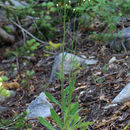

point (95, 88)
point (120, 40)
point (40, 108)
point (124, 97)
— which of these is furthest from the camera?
point (120, 40)

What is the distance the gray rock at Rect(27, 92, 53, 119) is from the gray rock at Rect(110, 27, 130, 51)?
1.66 m

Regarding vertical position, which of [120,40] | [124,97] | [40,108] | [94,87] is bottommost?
[40,108]

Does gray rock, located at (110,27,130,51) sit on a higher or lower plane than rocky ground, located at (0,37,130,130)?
higher

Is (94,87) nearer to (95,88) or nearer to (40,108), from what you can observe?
(95,88)

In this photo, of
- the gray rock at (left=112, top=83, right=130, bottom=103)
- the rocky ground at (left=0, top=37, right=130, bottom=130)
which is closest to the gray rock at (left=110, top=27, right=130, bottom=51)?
the rocky ground at (left=0, top=37, right=130, bottom=130)

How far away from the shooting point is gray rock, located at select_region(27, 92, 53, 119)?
3.05 metres

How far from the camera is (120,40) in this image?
14.1 feet

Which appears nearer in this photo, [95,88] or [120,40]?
[95,88]

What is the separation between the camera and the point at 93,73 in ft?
12.6

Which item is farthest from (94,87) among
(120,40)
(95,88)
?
(120,40)

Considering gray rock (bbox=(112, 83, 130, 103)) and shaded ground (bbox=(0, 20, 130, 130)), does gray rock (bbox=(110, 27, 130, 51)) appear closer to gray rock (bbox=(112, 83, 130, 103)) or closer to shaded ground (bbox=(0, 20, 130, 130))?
shaded ground (bbox=(0, 20, 130, 130))

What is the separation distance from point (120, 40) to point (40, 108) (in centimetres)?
194

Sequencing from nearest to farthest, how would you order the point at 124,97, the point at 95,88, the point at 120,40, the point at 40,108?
the point at 124,97, the point at 40,108, the point at 95,88, the point at 120,40

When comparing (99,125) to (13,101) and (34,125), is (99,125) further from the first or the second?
(13,101)
